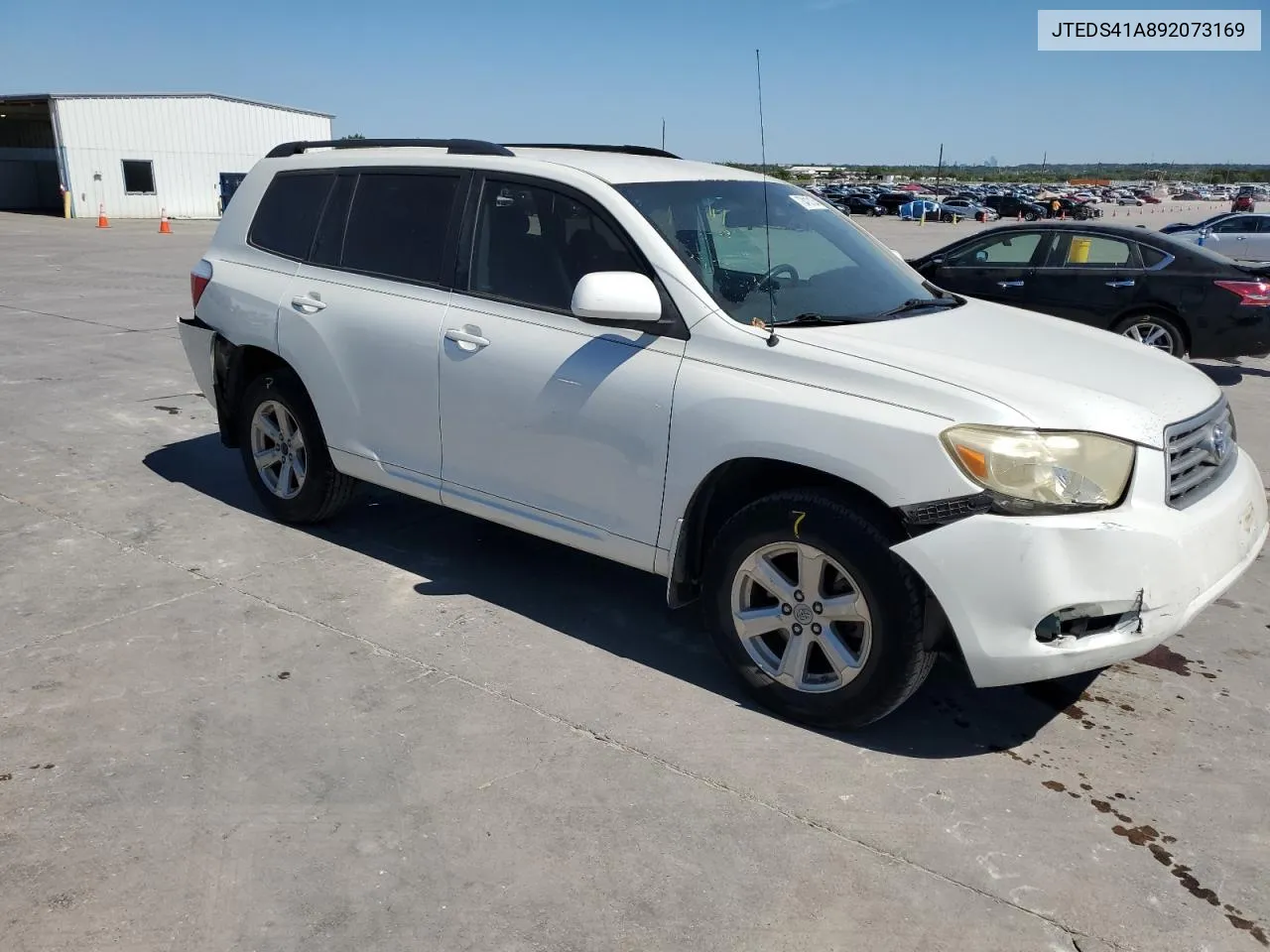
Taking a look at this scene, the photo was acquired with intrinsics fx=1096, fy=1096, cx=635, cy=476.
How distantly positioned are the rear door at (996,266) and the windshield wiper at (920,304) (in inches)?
267


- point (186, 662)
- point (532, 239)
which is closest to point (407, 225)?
point (532, 239)

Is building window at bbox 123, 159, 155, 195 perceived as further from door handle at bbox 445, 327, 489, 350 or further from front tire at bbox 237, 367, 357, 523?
door handle at bbox 445, 327, 489, 350

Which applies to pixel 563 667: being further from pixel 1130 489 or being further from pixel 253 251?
pixel 253 251

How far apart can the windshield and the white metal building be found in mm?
38230

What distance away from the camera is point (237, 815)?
315cm

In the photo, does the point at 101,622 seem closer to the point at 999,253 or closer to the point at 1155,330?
the point at 999,253

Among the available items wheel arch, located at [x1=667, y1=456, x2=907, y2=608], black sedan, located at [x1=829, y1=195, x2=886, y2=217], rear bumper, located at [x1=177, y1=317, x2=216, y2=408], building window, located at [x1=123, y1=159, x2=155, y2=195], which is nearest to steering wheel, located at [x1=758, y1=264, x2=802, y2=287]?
wheel arch, located at [x1=667, y1=456, x2=907, y2=608]

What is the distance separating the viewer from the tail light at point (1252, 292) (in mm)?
10039

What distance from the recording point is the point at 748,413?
11.9 ft

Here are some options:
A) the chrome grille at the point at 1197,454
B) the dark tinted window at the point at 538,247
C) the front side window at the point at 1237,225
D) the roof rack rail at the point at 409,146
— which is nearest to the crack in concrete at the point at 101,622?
the dark tinted window at the point at 538,247

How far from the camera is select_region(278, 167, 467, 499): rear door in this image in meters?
4.62

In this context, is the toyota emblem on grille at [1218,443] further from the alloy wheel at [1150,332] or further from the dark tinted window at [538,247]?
the alloy wheel at [1150,332]

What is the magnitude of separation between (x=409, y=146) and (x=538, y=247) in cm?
112

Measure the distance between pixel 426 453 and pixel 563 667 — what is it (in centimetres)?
116
